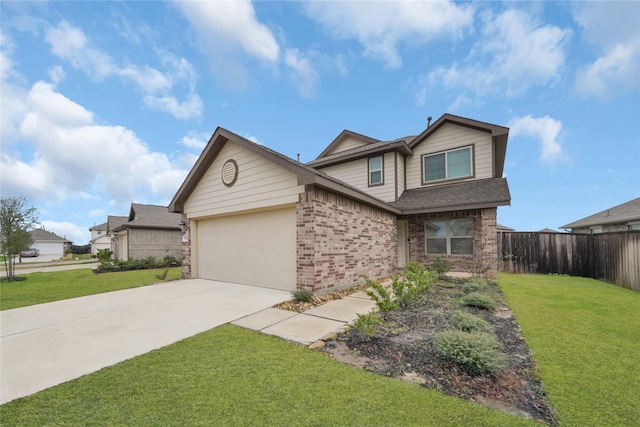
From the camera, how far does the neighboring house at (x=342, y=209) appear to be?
7059 millimetres

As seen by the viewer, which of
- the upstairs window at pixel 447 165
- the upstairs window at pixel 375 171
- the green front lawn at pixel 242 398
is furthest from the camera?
the upstairs window at pixel 375 171

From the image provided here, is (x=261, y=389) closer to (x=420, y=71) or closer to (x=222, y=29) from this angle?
(x=222, y=29)

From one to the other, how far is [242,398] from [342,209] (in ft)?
18.8

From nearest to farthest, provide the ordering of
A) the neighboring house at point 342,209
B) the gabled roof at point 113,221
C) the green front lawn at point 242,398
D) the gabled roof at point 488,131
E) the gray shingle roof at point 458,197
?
the green front lawn at point 242,398
the neighboring house at point 342,209
the gray shingle roof at point 458,197
the gabled roof at point 488,131
the gabled roof at point 113,221

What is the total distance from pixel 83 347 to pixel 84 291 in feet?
19.2

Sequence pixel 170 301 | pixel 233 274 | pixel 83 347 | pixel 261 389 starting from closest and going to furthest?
pixel 261 389, pixel 83 347, pixel 170 301, pixel 233 274

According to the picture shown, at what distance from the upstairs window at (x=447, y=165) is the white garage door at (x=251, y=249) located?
25.1ft

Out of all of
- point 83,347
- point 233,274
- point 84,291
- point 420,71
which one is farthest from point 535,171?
point 84,291

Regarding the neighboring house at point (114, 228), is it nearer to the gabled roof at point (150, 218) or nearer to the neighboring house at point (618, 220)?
the gabled roof at point (150, 218)

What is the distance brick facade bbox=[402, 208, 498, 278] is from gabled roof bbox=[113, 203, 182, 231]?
16.3m

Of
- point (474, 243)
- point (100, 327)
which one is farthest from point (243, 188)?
point (474, 243)

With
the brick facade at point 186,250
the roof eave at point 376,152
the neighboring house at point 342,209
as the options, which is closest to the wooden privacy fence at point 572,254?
the neighboring house at point 342,209

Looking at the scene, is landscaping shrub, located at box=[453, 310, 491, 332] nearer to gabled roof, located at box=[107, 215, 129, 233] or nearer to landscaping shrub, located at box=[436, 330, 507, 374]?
landscaping shrub, located at box=[436, 330, 507, 374]

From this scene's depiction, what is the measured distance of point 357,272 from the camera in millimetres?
8289
